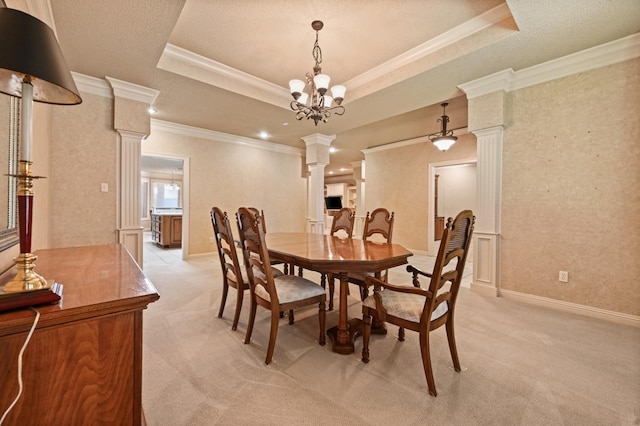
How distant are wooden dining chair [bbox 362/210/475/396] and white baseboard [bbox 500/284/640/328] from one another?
1890mm

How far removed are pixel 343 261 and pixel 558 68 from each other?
10.2 ft

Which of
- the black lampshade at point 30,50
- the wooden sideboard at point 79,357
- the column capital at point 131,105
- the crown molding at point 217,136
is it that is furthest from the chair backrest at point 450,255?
the crown molding at point 217,136

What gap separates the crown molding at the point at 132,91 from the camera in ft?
10.4

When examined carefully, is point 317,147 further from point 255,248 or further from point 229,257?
point 255,248

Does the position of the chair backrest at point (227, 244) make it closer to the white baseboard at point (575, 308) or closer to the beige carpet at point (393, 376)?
the beige carpet at point (393, 376)

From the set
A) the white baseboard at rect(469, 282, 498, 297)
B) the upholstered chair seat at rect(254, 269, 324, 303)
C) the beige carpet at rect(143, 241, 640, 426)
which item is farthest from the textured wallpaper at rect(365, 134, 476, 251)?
the upholstered chair seat at rect(254, 269, 324, 303)

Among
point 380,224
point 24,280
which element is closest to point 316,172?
point 380,224

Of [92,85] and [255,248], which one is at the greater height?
[92,85]

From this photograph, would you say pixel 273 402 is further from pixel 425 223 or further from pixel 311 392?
pixel 425 223

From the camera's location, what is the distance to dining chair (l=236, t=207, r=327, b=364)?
175 cm

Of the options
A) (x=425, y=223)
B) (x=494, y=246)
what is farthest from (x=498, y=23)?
(x=425, y=223)

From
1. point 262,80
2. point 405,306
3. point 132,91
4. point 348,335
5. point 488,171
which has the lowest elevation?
point 348,335

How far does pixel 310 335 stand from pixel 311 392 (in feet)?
2.15

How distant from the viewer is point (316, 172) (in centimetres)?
564
